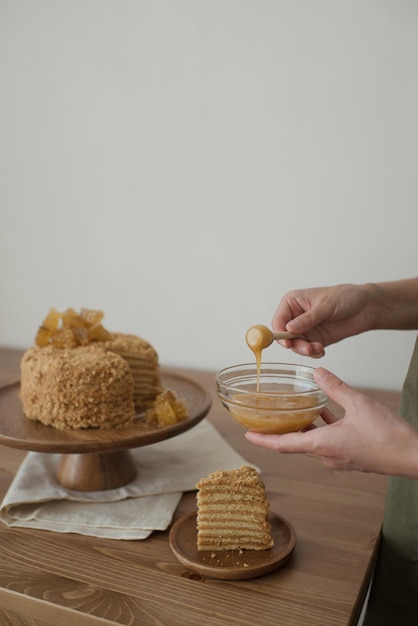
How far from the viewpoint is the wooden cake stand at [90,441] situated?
116cm

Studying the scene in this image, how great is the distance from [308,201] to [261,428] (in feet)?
3.24

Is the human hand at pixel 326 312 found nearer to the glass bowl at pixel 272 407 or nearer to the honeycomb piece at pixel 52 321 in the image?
the glass bowl at pixel 272 407

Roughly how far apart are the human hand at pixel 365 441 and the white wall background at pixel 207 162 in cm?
96

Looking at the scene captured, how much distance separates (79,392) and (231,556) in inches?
16.7

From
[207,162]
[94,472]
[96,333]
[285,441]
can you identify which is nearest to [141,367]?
[96,333]

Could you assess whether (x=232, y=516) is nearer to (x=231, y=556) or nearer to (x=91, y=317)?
(x=231, y=556)

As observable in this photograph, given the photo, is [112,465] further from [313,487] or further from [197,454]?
[313,487]

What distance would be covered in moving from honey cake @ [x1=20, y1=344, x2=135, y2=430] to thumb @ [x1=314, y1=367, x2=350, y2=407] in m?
0.45

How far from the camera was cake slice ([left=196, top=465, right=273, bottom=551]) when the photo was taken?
3.43ft

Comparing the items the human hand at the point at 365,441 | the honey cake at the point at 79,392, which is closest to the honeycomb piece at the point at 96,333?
the honey cake at the point at 79,392

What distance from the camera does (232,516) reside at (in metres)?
1.05

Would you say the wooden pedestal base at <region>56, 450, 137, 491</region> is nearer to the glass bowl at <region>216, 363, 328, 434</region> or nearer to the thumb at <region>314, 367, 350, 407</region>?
Answer: the glass bowl at <region>216, 363, 328, 434</region>

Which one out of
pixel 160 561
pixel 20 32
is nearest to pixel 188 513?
pixel 160 561

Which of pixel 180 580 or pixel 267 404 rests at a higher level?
pixel 267 404
